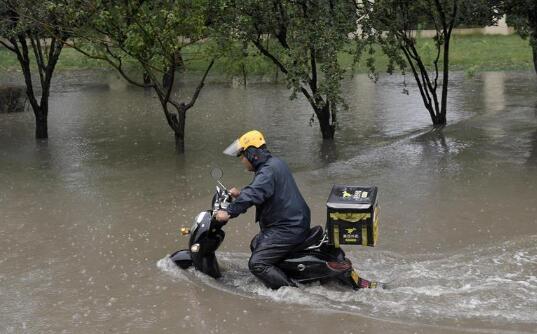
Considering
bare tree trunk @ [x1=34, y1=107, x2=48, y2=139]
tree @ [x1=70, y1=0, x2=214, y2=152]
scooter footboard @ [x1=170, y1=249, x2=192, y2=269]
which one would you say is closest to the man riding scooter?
scooter footboard @ [x1=170, y1=249, x2=192, y2=269]

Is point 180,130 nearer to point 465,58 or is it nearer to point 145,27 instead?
point 145,27

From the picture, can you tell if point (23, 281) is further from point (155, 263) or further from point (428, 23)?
point (428, 23)

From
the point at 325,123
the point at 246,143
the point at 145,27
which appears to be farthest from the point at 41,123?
the point at 246,143

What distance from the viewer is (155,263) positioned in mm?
8000

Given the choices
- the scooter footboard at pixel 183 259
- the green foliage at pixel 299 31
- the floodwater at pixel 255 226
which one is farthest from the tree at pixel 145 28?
the scooter footboard at pixel 183 259

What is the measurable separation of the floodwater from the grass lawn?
7.97 metres

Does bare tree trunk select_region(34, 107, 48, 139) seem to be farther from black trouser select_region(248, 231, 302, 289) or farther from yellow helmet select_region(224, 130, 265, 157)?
black trouser select_region(248, 231, 302, 289)

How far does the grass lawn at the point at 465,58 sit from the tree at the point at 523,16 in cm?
1070

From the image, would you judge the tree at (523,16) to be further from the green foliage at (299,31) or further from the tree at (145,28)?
the tree at (145,28)

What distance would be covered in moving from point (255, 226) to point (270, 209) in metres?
2.82

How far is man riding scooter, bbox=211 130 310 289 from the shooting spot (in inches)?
257

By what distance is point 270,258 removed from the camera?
664 cm

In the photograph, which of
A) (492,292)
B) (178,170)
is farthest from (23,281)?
(178,170)

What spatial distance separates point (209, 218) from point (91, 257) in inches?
79.9
